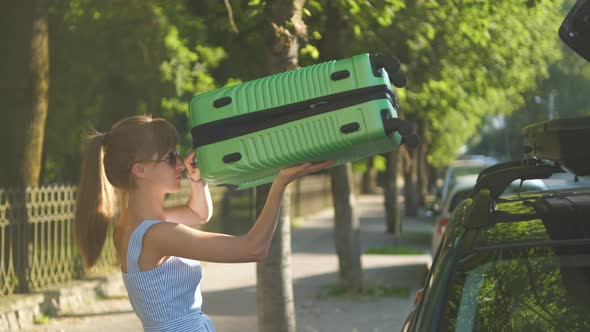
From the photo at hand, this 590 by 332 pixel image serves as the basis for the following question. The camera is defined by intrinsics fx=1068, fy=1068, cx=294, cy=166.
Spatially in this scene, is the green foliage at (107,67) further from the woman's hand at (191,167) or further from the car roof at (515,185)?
the woman's hand at (191,167)

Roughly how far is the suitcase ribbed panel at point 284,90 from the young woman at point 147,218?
8.9 inches

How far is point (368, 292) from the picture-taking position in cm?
1385

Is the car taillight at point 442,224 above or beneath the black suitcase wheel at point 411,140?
beneath

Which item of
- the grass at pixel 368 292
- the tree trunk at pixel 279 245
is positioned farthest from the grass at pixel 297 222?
the tree trunk at pixel 279 245

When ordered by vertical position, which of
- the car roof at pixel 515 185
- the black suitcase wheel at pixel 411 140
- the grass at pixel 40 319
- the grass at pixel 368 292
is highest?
the car roof at pixel 515 185

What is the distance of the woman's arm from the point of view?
3285mm

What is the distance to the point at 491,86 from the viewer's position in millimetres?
17625

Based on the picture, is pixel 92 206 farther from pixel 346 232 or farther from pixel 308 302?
pixel 346 232

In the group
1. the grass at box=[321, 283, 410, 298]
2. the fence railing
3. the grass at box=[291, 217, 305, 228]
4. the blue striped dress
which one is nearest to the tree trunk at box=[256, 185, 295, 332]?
the fence railing

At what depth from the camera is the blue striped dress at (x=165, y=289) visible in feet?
11.4

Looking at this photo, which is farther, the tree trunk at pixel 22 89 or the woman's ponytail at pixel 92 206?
the tree trunk at pixel 22 89

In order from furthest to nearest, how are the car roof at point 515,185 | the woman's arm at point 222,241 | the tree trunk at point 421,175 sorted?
the tree trunk at point 421,175, the car roof at point 515,185, the woman's arm at point 222,241

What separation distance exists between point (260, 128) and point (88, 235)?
695 millimetres

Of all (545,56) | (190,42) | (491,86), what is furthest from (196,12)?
(545,56)
